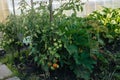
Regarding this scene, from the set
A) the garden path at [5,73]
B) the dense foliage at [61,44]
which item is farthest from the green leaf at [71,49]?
the garden path at [5,73]

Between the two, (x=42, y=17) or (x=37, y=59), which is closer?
(x=37, y=59)

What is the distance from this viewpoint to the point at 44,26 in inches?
91.6

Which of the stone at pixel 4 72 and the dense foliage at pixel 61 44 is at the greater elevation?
the dense foliage at pixel 61 44

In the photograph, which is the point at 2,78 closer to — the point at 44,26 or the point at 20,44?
the point at 20,44

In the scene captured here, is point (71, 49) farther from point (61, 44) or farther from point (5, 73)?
point (5, 73)

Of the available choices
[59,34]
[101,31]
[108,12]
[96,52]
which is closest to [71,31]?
[59,34]

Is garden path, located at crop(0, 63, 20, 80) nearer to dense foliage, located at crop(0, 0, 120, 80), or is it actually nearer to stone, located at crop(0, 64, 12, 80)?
stone, located at crop(0, 64, 12, 80)

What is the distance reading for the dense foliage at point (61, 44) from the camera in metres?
2.21

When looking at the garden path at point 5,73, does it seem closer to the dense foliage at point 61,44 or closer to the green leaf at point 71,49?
the dense foliage at point 61,44

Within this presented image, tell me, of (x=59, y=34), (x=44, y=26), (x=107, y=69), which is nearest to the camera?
(x=59, y=34)

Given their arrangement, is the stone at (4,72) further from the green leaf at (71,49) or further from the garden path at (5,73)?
the green leaf at (71,49)

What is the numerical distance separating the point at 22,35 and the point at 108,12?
1.28 m

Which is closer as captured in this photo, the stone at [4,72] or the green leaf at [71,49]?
the green leaf at [71,49]

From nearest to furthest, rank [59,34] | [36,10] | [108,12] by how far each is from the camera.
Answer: [59,34]
[36,10]
[108,12]
